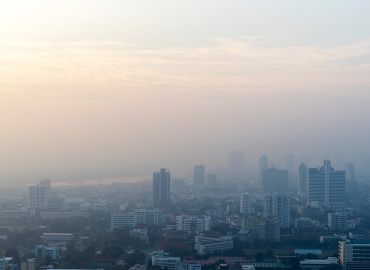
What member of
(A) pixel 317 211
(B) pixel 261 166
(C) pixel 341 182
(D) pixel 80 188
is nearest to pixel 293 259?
(A) pixel 317 211

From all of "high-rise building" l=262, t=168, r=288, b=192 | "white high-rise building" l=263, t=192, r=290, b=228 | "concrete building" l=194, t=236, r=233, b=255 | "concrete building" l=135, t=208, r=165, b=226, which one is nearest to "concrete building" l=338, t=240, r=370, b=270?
"concrete building" l=194, t=236, r=233, b=255

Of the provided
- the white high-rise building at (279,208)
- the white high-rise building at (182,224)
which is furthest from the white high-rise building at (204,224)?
the white high-rise building at (279,208)

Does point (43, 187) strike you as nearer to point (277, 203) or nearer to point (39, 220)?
point (39, 220)

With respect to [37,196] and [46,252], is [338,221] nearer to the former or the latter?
[46,252]

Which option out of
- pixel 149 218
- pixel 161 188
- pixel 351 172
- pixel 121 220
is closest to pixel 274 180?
pixel 351 172

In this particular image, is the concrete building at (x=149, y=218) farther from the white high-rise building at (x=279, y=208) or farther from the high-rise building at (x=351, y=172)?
the high-rise building at (x=351, y=172)
